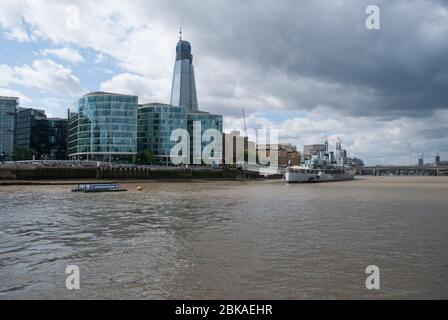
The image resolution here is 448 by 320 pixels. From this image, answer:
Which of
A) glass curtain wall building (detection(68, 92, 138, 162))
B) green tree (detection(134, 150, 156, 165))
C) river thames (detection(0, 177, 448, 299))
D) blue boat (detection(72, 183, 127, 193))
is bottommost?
river thames (detection(0, 177, 448, 299))

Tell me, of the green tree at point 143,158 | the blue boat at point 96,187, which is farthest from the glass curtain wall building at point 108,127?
the blue boat at point 96,187

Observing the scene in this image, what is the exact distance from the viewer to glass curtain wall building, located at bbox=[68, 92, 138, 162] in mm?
183875

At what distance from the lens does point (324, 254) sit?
20.0 meters

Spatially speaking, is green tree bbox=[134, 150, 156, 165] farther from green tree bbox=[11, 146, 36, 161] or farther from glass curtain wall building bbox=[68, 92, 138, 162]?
green tree bbox=[11, 146, 36, 161]

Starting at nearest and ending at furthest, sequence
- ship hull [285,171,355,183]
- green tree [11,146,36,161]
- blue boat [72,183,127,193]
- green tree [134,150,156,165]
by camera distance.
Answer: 1. blue boat [72,183,127,193]
2. ship hull [285,171,355,183]
3. green tree [11,146,36,161]
4. green tree [134,150,156,165]

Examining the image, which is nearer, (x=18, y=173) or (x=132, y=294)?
(x=132, y=294)

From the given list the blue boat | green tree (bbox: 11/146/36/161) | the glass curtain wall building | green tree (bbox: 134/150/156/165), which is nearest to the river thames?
the blue boat

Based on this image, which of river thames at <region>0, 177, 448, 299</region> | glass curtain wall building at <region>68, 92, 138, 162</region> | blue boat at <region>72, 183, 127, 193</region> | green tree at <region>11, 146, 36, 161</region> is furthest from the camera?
glass curtain wall building at <region>68, 92, 138, 162</region>

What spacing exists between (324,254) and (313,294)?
260 inches

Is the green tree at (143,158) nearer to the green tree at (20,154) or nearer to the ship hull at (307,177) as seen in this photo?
the green tree at (20,154)

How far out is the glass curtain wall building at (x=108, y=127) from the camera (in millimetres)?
183875

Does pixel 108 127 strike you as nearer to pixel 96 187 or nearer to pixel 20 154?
pixel 20 154
